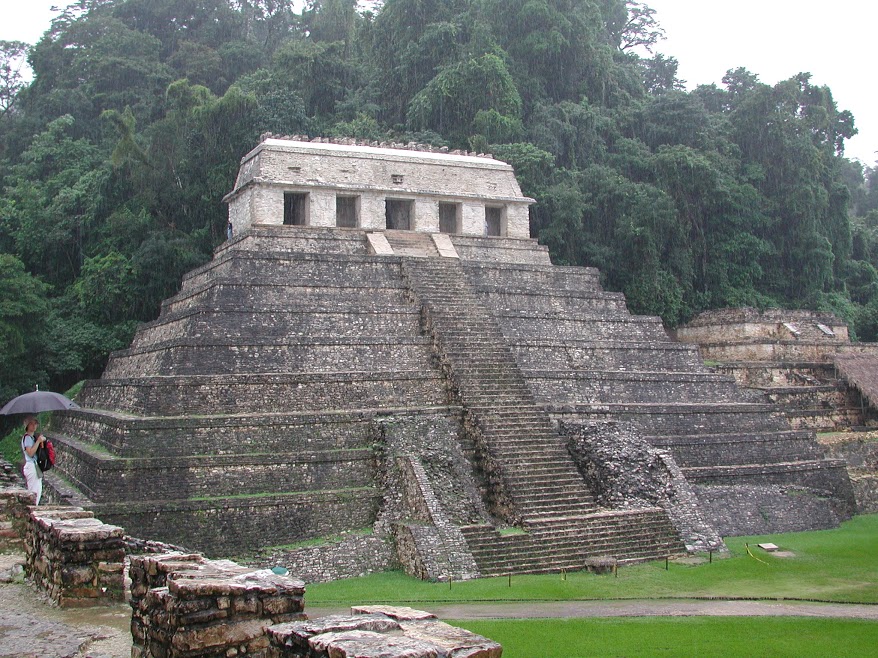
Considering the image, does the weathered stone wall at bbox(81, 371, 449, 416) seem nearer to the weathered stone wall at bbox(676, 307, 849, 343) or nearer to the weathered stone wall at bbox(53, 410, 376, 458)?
the weathered stone wall at bbox(53, 410, 376, 458)

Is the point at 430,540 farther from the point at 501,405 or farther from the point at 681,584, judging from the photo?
the point at 501,405

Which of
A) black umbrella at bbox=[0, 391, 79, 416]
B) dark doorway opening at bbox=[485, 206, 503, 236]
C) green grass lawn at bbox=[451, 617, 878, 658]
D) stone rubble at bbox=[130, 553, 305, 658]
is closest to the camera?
stone rubble at bbox=[130, 553, 305, 658]

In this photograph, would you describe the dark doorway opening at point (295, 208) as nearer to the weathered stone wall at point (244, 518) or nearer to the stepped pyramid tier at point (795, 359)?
the weathered stone wall at point (244, 518)

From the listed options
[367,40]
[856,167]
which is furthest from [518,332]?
[856,167]

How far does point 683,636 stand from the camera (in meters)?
9.45

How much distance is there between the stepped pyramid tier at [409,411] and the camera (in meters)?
14.0

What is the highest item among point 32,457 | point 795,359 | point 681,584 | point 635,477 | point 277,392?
A: point 795,359

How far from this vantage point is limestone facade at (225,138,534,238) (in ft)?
72.8

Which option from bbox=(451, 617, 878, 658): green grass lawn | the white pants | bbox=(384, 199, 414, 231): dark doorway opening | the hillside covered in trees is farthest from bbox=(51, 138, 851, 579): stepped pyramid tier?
the hillside covered in trees

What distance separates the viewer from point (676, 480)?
1608 centimetres

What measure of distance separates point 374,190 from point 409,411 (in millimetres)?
8315

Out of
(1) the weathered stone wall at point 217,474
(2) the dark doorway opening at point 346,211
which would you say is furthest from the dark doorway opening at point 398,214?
(1) the weathered stone wall at point 217,474

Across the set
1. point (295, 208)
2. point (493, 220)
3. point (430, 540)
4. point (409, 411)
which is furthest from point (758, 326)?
point (430, 540)

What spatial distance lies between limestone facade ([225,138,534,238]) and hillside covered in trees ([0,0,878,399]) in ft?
13.2
